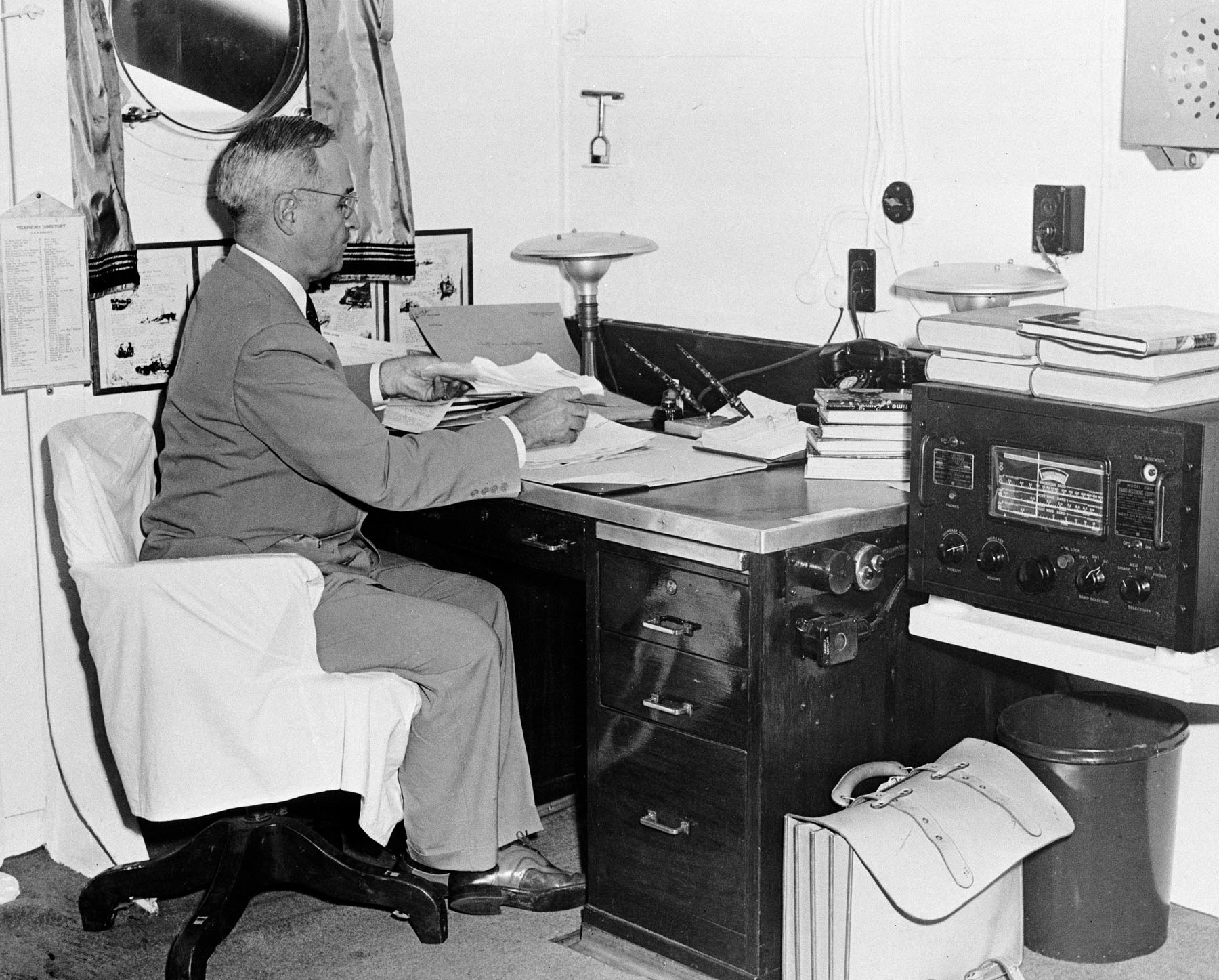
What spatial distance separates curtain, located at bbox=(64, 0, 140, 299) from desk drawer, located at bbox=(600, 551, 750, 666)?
1.22 meters

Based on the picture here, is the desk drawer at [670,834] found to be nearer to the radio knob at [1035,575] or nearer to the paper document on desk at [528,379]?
the radio knob at [1035,575]

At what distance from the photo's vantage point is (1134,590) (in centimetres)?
229

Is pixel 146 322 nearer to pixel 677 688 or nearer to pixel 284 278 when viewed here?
pixel 284 278

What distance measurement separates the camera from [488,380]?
3.17 metres

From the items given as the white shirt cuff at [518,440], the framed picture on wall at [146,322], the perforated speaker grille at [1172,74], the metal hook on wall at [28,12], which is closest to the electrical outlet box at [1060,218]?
the perforated speaker grille at [1172,74]

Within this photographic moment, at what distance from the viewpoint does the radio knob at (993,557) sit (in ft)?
8.07

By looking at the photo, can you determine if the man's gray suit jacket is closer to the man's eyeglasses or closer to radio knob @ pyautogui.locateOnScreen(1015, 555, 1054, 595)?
the man's eyeglasses

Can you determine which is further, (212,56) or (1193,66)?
(212,56)

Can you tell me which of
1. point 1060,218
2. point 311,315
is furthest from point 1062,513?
point 311,315

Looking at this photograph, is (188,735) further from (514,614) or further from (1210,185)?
(1210,185)

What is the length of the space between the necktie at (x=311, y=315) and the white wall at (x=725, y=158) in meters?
0.30

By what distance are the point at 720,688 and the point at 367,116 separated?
1.66m

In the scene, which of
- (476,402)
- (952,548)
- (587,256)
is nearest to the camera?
(952,548)

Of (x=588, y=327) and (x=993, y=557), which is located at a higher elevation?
(x=588, y=327)
